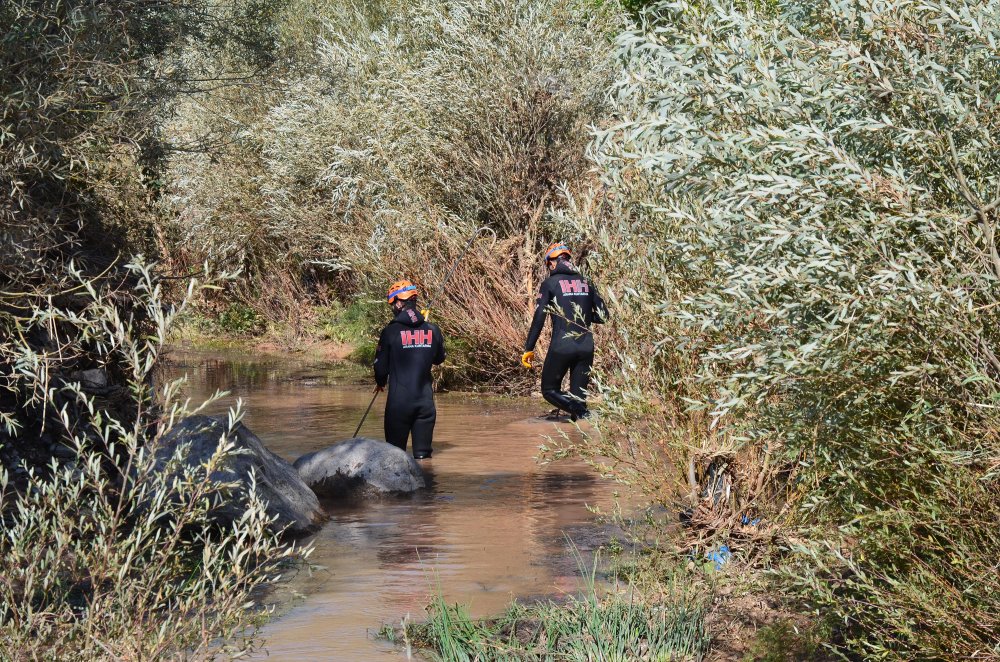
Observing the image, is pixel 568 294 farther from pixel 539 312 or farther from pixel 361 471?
pixel 361 471

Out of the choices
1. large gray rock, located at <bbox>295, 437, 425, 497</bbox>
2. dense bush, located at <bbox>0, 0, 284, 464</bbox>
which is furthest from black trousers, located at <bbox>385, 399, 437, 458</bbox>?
dense bush, located at <bbox>0, 0, 284, 464</bbox>

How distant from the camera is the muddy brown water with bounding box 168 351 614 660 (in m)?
7.36

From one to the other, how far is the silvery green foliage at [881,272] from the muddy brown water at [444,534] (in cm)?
262

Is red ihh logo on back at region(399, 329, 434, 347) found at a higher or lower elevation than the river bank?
higher

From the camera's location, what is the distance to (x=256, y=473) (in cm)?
929

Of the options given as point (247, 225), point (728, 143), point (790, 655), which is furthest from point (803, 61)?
point (247, 225)

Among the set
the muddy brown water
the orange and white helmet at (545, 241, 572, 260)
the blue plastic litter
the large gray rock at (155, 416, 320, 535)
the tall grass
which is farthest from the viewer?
the orange and white helmet at (545, 241, 572, 260)

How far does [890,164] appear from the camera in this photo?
5344 mm

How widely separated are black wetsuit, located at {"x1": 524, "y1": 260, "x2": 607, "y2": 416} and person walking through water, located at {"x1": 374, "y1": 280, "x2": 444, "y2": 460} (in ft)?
6.62

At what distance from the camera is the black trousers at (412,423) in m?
12.6

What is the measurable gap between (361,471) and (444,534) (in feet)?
6.26

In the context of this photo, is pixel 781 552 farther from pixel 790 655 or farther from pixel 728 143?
pixel 728 143

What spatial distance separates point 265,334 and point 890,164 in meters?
23.8

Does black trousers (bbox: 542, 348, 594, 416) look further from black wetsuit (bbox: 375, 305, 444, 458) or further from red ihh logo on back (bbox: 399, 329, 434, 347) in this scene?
red ihh logo on back (bbox: 399, 329, 434, 347)
